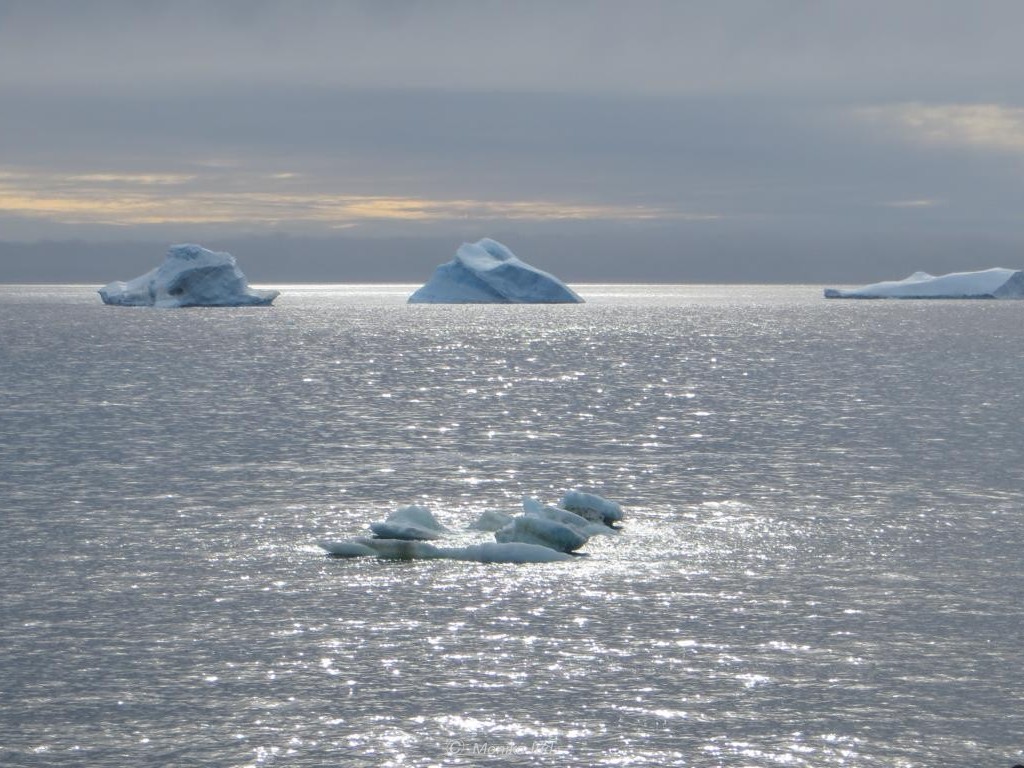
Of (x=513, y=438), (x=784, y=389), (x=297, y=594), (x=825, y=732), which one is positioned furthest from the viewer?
(x=784, y=389)

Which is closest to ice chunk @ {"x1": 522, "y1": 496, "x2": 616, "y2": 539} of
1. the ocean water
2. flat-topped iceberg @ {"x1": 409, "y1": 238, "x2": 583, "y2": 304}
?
the ocean water

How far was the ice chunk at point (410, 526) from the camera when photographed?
22625 mm

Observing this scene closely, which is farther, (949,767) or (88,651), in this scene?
(88,651)

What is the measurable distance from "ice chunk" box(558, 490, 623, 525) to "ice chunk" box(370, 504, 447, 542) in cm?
248

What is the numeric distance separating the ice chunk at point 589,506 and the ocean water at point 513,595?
73 centimetres

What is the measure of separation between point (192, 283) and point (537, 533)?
116 metres

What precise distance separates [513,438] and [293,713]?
1079 inches

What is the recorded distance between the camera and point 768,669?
15.9 metres

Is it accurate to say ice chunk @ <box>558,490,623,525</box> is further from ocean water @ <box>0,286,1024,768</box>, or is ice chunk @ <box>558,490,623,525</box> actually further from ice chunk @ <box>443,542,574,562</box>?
ice chunk @ <box>443,542,574,562</box>

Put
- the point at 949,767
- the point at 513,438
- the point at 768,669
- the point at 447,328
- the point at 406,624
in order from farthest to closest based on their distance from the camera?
the point at 447,328 < the point at 513,438 < the point at 406,624 < the point at 768,669 < the point at 949,767

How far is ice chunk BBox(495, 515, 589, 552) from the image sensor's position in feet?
73.4

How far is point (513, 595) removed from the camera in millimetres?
19531

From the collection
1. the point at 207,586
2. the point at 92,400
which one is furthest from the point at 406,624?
the point at 92,400

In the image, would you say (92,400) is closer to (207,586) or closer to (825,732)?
(207,586)
